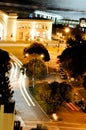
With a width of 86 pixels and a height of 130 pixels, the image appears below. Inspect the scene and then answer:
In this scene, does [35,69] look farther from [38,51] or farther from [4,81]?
[4,81]

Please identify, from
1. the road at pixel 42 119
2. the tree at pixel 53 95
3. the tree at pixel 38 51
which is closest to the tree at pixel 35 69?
the road at pixel 42 119

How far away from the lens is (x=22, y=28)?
52.6 metres

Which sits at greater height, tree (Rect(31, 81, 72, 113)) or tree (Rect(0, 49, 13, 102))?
tree (Rect(0, 49, 13, 102))

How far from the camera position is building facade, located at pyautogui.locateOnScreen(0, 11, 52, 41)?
51469 mm

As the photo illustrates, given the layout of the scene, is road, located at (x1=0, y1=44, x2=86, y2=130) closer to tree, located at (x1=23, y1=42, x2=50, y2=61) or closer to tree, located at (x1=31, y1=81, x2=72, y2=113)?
tree, located at (x1=31, y1=81, x2=72, y2=113)

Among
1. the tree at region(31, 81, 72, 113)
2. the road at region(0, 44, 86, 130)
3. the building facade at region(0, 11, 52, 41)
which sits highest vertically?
Result: the building facade at region(0, 11, 52, 41)

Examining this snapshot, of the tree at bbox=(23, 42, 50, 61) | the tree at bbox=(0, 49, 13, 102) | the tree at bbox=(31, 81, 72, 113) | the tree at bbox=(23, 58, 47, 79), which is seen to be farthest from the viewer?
the tree at bbox=(23, 42, 50, 61)

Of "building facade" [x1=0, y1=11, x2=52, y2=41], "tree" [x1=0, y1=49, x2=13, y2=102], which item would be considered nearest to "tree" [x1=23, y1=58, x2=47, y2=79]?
"tree" [x1=0, y1=49, x2=13, y2=102]

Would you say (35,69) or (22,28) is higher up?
(22,28)

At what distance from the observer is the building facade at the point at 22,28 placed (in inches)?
2026

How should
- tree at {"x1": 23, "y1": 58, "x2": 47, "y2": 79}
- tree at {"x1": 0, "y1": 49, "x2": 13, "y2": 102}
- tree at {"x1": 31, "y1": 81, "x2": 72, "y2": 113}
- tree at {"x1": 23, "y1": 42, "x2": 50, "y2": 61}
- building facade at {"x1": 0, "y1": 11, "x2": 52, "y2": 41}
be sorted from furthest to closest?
building facade at {"x1": 0, "y1": 11, "x2": 52, "y2": 41}, tree at {"x1": 23, "y1": 42, "x2": 50, "y2": 61}, tree at {"x1": 23, "y1": 58, "x2": 47, "y2": 79}, tree at {"x1": 31, "y1": 81, "x2": 72, "y2": 113}, tree at {"x1": 0, "y1": 49, "x2": 13, "y2": 102}

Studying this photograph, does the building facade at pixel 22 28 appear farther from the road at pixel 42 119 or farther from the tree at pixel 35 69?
the road at pixel 42 119

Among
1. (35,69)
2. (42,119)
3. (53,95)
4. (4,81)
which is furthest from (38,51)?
(4,81)

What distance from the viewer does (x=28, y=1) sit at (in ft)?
422
